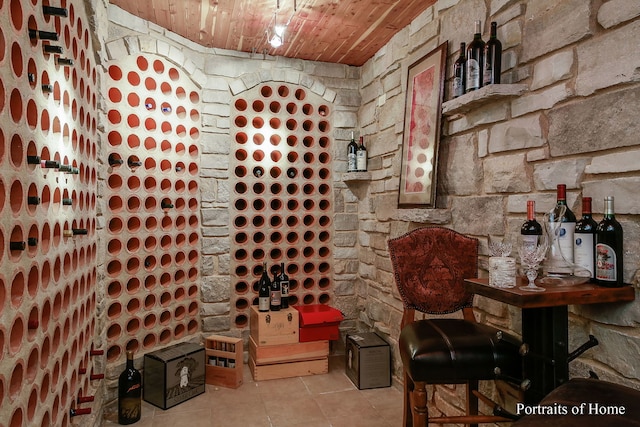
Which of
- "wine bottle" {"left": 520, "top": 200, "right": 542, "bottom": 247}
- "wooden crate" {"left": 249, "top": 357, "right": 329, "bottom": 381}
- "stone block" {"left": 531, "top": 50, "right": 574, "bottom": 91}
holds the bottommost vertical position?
"wooden crate" {"left": 249, "top": 357, "right": 329, "bottom": 381}

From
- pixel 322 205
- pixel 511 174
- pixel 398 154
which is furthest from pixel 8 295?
pixel 322 205

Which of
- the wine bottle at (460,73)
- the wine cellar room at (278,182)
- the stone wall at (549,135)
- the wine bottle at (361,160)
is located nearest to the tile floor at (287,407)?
the wine cellar room at (278,182)

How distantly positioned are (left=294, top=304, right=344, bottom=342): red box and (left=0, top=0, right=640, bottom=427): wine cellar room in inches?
0.7

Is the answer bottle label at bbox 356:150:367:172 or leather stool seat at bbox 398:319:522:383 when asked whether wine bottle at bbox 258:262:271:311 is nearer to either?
bottle label at bbox 356:150:367:172

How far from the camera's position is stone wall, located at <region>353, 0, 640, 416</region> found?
1.52 metres

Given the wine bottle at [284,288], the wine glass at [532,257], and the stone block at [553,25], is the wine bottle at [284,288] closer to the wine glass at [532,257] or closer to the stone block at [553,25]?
the wine glass at [532,257]

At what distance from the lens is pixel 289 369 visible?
3295 millimetres

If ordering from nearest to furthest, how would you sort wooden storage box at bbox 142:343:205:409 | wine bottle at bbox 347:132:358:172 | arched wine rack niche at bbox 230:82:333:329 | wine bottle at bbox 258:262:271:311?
wooden storage box at bbox 142:343:205:409, wine bottle at bbox 258:262:271:311, arched wine rack niche at bbox 230:82:333:329, wine bottle at bbox 347:132:358:172

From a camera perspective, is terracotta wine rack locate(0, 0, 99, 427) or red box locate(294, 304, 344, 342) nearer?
terracotta wine rack locate(0, 0, 99, 427)

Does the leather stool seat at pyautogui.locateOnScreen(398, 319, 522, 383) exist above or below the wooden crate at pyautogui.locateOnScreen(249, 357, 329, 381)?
above

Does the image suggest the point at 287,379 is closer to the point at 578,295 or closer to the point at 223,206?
the point at 223,206

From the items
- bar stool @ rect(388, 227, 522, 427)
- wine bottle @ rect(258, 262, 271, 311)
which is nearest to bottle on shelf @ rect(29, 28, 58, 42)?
bar stool @ rect(388, 227, 522, 427)

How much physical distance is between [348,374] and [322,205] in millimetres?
1487

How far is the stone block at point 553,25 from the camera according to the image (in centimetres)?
169
